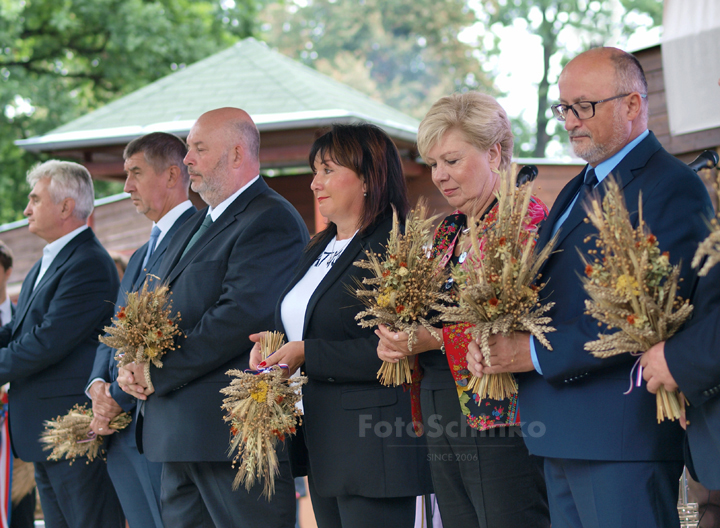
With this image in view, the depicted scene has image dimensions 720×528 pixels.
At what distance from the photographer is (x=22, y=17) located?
46.1ft

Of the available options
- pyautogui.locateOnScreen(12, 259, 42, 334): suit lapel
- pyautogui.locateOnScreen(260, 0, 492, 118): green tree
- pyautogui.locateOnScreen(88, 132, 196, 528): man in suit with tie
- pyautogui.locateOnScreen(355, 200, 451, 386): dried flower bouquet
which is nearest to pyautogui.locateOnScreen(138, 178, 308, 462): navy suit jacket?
pyautogui.locateOnScreen(88, 132, 196, 528): man in suit with tie

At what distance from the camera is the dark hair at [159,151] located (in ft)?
13.1

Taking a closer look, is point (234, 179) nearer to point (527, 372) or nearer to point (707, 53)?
point (527, 372)

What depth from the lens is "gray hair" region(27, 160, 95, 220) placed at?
4.42 meters

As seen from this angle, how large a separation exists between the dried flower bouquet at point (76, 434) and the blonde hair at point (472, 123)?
6.97ft

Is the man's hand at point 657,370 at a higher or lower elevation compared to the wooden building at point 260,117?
lower

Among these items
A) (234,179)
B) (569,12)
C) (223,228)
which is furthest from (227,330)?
(569,12)

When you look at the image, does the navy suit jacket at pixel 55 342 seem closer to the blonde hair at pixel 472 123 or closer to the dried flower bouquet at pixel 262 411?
the dried flower bouquet at pixel 262 411

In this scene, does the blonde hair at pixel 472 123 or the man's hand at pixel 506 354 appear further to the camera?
the blonde hair at pixel 472 123

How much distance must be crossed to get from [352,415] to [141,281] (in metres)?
1.55

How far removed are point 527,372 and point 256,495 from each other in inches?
53.0

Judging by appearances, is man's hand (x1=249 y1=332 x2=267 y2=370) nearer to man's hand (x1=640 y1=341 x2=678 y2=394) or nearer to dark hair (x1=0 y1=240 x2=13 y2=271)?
man's hand (x1=640 y1=341 x2=678 y2=394)

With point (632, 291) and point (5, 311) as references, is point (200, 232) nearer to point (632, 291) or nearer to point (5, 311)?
point (632, 291)

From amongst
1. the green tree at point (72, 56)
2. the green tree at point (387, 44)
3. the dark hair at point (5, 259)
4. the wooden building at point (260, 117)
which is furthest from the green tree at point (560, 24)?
the dark hair at point (5, 259)
